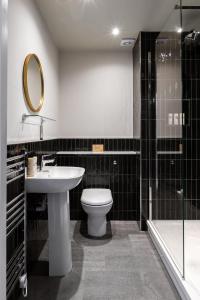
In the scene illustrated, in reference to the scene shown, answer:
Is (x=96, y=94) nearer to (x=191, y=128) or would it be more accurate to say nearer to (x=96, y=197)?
(x=191, y=128)

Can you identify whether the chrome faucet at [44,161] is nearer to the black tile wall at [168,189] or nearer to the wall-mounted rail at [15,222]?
the wall-mounted rail at [15,222]

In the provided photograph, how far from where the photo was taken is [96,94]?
11.3 feet

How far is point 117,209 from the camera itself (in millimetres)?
3316

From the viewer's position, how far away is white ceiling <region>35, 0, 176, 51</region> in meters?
2.29

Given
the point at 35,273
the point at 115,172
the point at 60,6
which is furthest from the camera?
the point at 115,172

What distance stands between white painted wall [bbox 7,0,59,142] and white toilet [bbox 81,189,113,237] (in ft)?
2.91

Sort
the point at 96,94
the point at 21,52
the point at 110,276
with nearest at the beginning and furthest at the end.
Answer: the point at 21,52 < the point at 110,276 < the point at 96,94

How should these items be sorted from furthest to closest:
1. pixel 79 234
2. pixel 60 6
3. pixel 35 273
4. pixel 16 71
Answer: pixel 79 234
pixel 60 6
pixel 35 273
pixel 16 71

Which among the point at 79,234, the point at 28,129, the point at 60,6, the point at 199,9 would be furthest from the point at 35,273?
the point at 199,9

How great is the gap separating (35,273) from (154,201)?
1.52m

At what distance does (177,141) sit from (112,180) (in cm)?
113

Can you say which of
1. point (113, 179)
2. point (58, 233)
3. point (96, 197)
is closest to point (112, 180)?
point (113, 179)

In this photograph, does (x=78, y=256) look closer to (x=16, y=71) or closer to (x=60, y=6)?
(x=16, y=71)

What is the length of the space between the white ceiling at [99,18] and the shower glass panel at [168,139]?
0.19 metres
